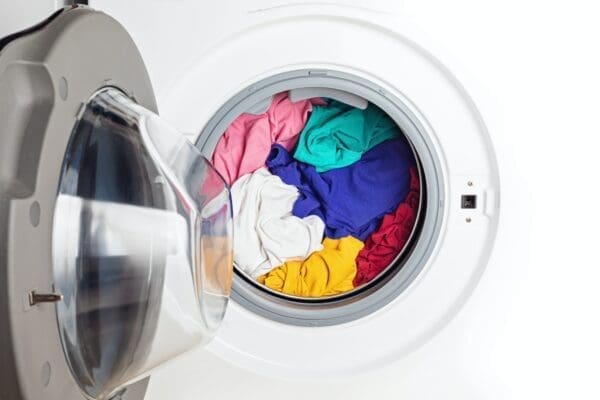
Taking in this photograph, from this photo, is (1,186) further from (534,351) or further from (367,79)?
(534,351)

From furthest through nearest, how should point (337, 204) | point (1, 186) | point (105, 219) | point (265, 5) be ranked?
point (337, 204) → point (265, 5) → point (105, 219) → point (1, 186)

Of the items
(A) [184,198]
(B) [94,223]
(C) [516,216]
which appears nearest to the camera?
(B) [94,223]

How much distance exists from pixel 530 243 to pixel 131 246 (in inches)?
24.4

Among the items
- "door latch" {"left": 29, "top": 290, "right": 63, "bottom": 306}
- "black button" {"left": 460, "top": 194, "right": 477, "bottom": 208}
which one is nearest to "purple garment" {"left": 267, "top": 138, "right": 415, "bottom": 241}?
"black button" {"left": 460, "top": 194, "right": 477, "bottom": 208}

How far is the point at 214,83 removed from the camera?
1128 millimetres

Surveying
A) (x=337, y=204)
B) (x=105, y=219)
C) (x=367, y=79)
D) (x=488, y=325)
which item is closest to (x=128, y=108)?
(x=105, y=219)

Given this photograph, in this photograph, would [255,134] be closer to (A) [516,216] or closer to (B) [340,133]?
(B) [340,133]

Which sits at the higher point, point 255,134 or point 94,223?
point 255,134

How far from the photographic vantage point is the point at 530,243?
3.78ft

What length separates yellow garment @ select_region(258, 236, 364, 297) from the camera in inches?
50.7

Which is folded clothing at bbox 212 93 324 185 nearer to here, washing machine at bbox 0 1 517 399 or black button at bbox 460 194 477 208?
washing machine at bbox 0 1 517 399

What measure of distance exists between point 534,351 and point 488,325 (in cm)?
9

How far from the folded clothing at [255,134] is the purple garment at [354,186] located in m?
0.03

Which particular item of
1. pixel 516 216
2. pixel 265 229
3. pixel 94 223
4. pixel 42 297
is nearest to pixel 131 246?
pixel 94 223
